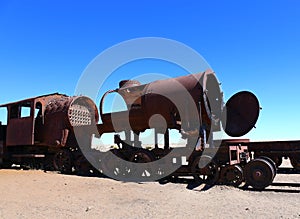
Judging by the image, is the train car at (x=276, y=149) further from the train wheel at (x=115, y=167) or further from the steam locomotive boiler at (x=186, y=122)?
the train wheel at (x=115, y=167)

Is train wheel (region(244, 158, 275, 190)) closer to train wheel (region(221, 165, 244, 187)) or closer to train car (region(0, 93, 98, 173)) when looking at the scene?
train wheel (region(221, 165, 244, 187))

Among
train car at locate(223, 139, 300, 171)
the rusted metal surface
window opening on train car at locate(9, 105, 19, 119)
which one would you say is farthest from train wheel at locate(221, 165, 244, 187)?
window opening on train car at locate(9, 105, 19, 119)

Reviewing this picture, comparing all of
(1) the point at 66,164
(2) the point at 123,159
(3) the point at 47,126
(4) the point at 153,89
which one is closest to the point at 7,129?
(3) the point at 47,126

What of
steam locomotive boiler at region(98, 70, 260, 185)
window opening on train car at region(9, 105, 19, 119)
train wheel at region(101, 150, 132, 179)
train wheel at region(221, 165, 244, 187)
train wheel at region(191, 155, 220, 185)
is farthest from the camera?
window opening on train car at region(9, 105, 19, 119)

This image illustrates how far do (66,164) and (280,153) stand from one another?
340 inches

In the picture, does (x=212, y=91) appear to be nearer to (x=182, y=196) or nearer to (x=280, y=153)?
(x=280, y=153)

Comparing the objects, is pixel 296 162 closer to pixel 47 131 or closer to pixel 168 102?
pixel 168 102

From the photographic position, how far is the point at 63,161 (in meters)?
13.2

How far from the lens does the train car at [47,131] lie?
1335 cm

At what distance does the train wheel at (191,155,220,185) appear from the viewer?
31.1 feet

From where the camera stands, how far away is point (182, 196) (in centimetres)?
776

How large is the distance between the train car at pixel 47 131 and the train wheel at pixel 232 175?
619cm

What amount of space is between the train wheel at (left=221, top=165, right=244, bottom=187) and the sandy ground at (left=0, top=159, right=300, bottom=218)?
1.34 feet

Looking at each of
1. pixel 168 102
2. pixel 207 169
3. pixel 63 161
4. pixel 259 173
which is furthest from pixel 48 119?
pixel 259 173
